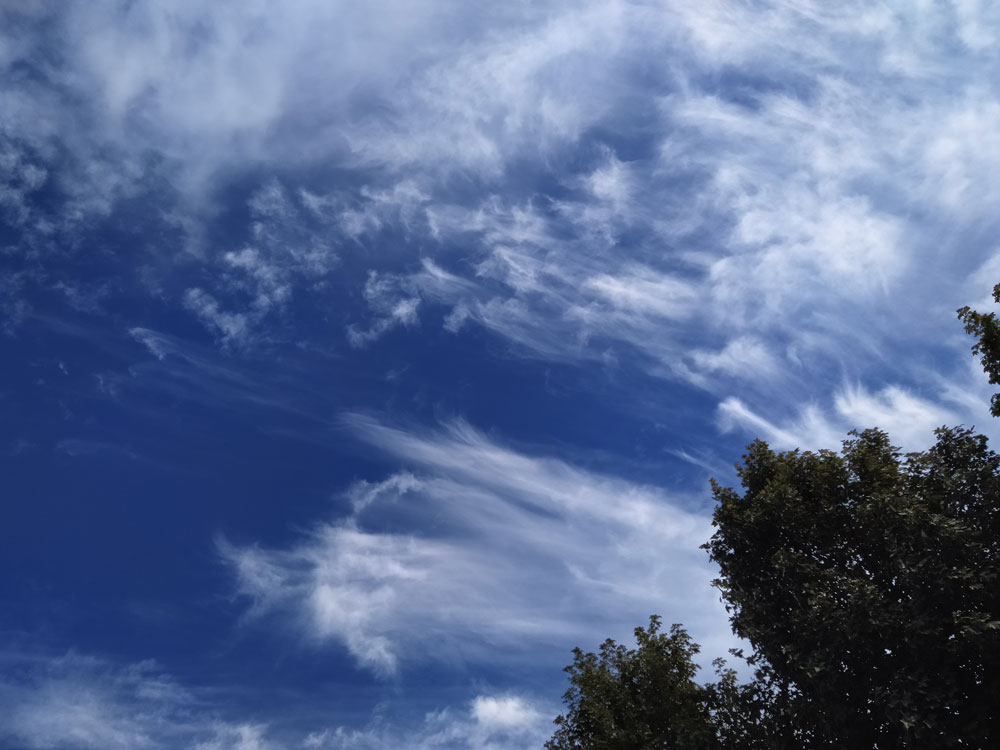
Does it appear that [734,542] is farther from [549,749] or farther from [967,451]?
[549,749]

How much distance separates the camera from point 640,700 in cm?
2692

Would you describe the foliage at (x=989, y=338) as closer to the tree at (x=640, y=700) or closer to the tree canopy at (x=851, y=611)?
the tree canopy at (x=851, y=611)

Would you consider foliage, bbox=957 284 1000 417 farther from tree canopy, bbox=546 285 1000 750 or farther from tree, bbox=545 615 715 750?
tree, bbox=545 615 715 750

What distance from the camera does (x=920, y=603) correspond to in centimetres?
2022

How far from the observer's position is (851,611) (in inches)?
814

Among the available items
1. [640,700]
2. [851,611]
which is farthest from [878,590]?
[640,700]

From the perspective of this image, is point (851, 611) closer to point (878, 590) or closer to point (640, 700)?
point (878, 590)

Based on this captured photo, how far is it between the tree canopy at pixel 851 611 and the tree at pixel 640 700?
0.06 metres

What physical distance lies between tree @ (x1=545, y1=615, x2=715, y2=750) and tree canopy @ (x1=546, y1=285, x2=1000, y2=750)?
56mm

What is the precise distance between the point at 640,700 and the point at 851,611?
9666 mm


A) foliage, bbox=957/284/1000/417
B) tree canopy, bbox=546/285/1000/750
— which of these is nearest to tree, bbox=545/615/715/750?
tree canopy, bbox=546/285/1000/750

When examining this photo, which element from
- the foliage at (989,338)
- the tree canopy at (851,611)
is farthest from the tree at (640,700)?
the foliage at (989,338)

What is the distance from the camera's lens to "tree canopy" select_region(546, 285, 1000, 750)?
1969 cm

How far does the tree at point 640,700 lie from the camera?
2531cm
